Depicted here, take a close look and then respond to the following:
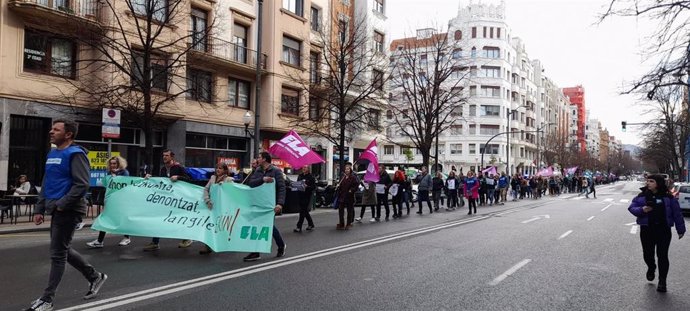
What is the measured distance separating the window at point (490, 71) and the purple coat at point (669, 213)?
7700cm

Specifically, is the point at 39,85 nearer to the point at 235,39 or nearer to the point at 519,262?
the point at 235,39

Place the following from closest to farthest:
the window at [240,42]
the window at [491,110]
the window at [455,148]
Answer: the window at [240,42] → the window at [491,110] → the window at [455,148]

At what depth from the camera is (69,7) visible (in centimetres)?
1880

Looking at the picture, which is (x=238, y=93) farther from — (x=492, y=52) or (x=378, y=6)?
(x=492, y=52)

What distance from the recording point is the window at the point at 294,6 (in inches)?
1169

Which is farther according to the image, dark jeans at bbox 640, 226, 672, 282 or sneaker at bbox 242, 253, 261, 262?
sneaker at bbox 242, 253, 261, 262

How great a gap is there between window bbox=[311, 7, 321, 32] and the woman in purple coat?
26615mm

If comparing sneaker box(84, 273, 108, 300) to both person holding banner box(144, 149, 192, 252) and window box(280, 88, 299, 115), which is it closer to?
person holding banner box(144, 149, 192, 252)

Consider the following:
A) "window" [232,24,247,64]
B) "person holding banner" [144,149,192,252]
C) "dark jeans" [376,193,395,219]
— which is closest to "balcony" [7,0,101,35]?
"window" [232,24,247,64]

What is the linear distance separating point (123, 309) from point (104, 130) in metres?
10.2

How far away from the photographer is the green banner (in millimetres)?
8633

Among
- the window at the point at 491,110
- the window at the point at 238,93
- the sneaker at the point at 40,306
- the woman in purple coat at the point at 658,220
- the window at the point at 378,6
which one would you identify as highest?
the window at the point at 378,6

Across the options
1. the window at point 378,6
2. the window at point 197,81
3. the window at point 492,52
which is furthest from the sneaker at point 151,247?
the window at point 492,52

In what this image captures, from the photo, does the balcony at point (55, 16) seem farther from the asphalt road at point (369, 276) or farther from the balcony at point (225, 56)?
the asphalt road at point (369, 276)
